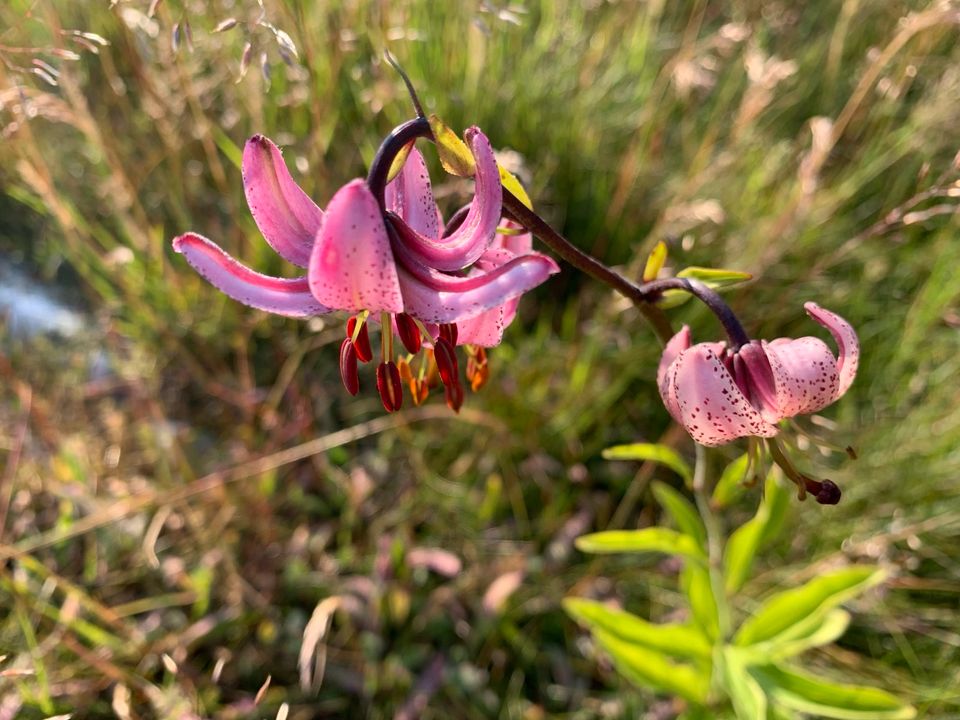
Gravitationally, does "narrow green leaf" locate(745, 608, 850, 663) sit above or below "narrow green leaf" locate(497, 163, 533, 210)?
below

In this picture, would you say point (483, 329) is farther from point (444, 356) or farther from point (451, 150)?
point (451, 150)

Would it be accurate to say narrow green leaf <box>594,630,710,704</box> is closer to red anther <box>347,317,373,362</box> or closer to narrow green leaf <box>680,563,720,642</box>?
narrow green leaf <box>680,563,720,642</box>

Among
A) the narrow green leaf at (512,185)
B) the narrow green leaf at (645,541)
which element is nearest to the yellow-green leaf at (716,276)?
the narrow green leaf at (512,185)

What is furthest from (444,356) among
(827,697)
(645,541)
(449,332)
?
(827,697)

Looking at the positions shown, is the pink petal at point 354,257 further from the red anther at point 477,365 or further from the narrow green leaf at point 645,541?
the narrow green leaf at point 645,541

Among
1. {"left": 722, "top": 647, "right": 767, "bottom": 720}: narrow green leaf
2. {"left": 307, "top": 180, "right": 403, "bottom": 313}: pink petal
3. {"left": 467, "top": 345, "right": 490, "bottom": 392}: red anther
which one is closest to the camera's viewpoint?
{"left": 307, "top": 180, "right": 403, "bottom": 313}: pink petal

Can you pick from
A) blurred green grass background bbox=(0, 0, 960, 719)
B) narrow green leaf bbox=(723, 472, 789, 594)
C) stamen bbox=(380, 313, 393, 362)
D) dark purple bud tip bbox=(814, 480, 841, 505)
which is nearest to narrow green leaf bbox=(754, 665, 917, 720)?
narrow green leaf bbox=(723, 472, 789, 594)
